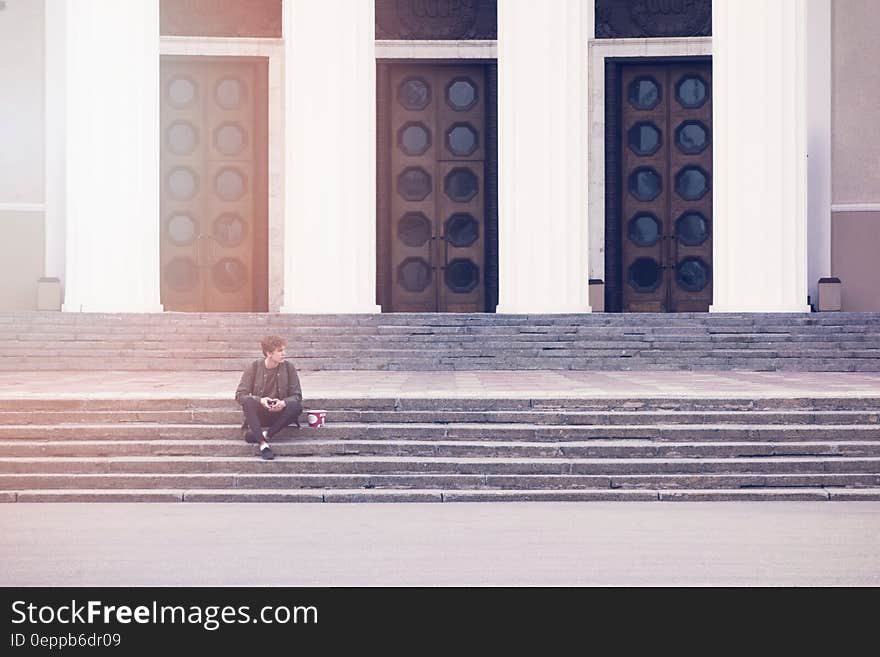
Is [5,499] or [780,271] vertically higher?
[780,271]

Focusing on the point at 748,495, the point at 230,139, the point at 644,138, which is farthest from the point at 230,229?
the point at 748,495

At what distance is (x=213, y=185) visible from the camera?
26500 millimetres

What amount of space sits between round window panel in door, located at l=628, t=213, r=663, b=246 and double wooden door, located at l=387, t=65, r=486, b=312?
2917mm

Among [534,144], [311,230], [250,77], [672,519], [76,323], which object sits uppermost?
[250,77]

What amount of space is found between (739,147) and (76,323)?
1090 cm

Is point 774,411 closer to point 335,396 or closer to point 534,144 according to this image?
point 335,396

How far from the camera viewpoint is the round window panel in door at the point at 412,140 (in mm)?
26500

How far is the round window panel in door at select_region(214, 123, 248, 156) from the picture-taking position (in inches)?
1043

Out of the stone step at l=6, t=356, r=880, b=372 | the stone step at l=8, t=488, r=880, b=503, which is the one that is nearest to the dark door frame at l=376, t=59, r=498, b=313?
the stone step at l=6, t=356, r=880, b=372

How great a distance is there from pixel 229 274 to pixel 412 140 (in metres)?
4.42

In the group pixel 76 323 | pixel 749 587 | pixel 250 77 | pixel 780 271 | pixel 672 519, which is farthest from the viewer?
pixel 250 77

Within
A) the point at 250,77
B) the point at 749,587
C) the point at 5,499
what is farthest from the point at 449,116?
the point at 749,587

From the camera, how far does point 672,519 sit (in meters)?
10.2

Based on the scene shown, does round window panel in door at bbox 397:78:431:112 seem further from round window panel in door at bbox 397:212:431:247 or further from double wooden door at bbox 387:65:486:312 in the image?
round window panel in door at bbox 397:212:431:247
